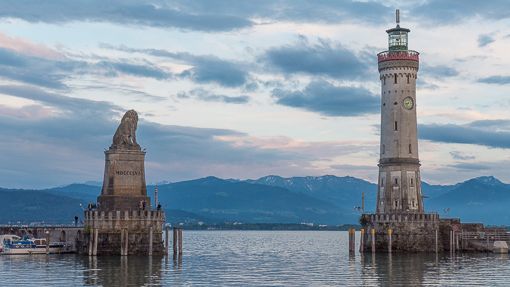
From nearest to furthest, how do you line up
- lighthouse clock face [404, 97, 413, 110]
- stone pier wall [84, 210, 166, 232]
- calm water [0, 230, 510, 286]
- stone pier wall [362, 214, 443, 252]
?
calm water [0, 230, 510, 286], stone pier wall [84, 210, 166, 232], stone pier wall [362, 214, 443, 252], lighthouse clock face [404, 97, 413, 110]

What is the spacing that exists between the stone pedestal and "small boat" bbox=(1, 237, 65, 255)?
503 inches

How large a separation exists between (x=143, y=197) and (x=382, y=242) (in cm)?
3107

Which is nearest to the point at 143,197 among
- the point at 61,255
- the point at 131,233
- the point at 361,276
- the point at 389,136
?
the point at 131,233

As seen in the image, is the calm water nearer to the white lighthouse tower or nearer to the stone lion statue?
the white lighthouse tower

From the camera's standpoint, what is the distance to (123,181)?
256ft

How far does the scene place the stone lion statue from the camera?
259 ft

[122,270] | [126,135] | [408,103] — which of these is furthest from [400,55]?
[122,270]

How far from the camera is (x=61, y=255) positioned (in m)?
84.7

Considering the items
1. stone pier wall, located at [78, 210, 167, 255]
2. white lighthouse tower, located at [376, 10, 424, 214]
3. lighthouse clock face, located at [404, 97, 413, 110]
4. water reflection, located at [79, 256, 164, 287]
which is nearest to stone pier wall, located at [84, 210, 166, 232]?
stone pier wall, located at [78, 210, 167, 255]

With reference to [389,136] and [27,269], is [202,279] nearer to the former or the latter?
[27,269]

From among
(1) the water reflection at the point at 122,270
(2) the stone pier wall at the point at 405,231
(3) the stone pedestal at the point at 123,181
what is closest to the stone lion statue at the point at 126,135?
(3) the stone pedestal at the point at 123,181

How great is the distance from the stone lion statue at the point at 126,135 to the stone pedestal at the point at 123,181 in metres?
0.83

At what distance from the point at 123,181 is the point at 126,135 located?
5.41 meters

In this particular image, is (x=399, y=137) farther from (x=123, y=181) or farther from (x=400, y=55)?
(x=123, y=181)
